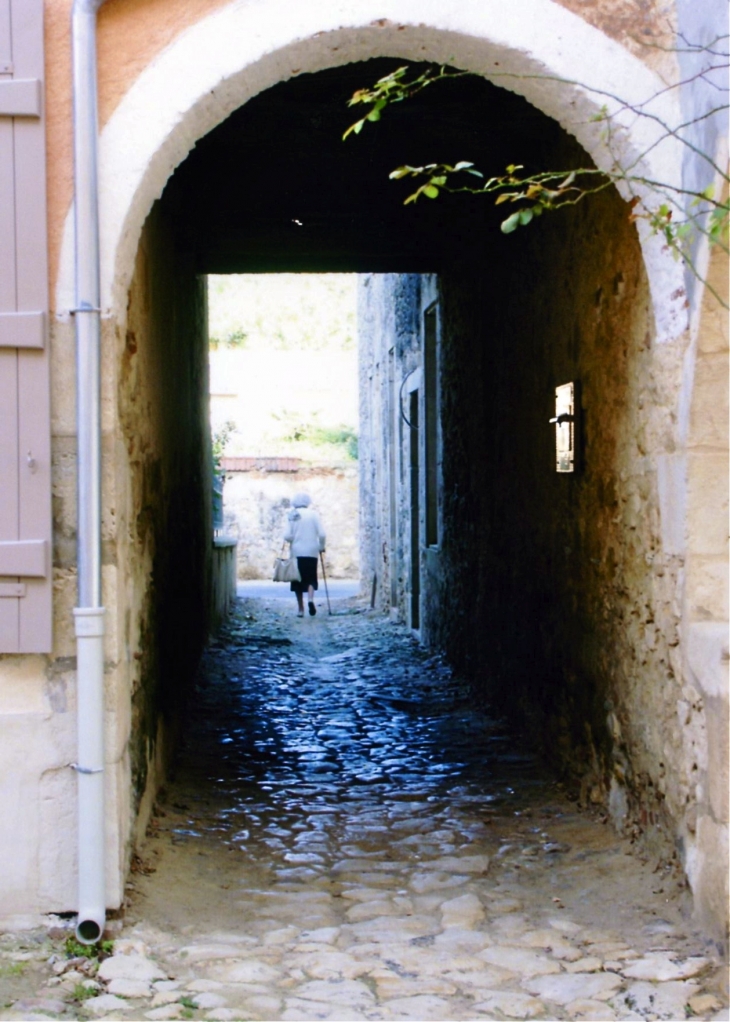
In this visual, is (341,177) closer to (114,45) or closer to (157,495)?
(157,495)

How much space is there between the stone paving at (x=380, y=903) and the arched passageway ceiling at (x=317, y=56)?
187 cm

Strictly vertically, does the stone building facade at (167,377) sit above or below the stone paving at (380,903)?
above

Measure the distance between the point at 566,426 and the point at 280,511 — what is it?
1716 centimetres

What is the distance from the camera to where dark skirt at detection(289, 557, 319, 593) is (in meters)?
13.0

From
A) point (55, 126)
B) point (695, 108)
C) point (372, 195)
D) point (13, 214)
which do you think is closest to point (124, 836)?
point (13, 214)

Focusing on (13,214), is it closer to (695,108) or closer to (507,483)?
(695,108)

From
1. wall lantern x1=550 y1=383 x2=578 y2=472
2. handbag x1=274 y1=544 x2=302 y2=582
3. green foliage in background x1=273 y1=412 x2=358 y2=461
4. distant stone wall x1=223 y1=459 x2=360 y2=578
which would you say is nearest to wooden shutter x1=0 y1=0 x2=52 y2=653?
wall lantern x1=550 y1=383 x2=578 y2=472

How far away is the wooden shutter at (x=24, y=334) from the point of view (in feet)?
10.3

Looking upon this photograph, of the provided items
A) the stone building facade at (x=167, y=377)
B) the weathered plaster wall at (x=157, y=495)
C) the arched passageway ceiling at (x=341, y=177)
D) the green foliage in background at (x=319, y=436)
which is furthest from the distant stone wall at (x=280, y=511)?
the stone building facade at (x=167, y=377)

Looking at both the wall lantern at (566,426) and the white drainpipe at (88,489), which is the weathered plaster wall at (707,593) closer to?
the wall lantern at (566,426)

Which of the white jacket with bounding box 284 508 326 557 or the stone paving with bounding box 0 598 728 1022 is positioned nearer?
the stone paving with bounding box 0 598 728 1022

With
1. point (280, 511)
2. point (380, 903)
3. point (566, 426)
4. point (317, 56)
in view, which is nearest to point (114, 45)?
point (317, 56)

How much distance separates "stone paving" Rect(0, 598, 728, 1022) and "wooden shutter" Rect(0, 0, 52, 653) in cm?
100

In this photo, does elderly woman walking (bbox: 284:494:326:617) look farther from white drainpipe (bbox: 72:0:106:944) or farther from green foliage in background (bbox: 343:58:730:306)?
white drainpipe (bbox: 72:0:106:944)
